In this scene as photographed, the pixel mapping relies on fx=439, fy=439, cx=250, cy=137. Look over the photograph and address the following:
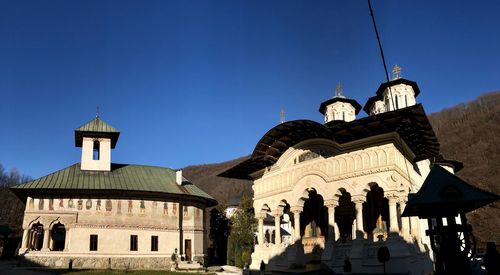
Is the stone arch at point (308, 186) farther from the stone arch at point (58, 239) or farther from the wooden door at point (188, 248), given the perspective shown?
the stone arch at point (58, 239)

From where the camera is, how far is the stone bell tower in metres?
33.3

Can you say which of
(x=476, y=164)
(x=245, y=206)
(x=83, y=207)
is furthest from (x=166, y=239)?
(x=476, y=164)

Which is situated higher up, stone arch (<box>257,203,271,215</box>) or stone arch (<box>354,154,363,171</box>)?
stone arch (<box>354,154,363,171</box>)

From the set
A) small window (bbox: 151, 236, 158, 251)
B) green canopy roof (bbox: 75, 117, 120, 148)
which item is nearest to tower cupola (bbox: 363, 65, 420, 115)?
small window (bbox: 151, 236, 158, 251)

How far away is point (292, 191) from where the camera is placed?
2375 centimetres

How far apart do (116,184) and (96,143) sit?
4.49 meters

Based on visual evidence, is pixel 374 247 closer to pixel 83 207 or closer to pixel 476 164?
pixel 83 207

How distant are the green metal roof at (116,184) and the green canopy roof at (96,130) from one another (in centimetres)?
233

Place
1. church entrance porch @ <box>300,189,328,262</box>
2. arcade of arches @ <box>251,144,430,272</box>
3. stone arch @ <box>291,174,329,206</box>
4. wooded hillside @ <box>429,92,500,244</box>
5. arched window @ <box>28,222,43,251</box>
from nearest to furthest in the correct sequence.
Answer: arcade of arches @ <box>251,144,430,272</box>, stone arch @ <box>291,174,329,206</box>, church entrance porch @ <box>300,189,328,262</box>, arched window @ <box>28,222,43,251</box>, wooded hillside @ <box>429,92,500,244</box>

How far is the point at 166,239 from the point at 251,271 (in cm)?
993

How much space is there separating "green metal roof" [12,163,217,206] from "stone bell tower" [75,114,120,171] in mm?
628

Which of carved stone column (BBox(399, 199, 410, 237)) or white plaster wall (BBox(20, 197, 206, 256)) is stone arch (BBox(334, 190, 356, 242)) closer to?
carved stone column (BBox(399, 199, 410, 237))

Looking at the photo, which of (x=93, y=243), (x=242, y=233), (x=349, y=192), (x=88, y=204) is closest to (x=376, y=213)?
(x=349, y=192)

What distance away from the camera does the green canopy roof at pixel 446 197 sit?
9547mm
